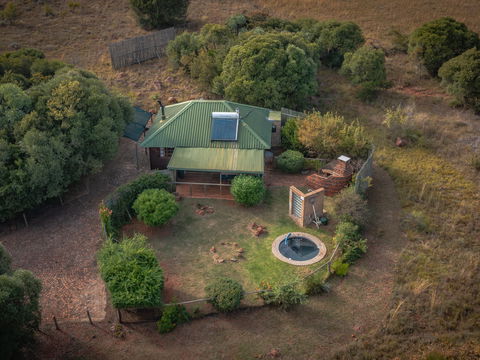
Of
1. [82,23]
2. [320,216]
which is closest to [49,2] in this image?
[82,23]

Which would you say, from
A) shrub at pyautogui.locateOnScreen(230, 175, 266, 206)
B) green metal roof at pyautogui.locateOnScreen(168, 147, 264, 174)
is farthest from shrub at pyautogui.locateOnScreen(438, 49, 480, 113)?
shrub at pyautogui.locateOnScreen(230, 175, 266, 206)

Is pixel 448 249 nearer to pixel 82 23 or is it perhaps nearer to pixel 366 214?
pixel 366 214

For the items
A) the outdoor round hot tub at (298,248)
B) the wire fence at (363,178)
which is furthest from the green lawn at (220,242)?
the wire fence at (363,178)

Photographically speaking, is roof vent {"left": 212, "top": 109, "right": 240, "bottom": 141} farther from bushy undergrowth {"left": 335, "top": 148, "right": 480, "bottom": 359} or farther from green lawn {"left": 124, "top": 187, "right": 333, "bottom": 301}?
bushy undergrowth {"left": 335, "top": 148, "right": 480, "bottom": 359}

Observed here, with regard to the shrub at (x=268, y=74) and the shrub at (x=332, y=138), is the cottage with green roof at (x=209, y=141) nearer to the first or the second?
the shrub at (x=332, y=138)

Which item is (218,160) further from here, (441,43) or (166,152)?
(441,43)

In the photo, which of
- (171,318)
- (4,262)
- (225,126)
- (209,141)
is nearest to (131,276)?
(171,318)

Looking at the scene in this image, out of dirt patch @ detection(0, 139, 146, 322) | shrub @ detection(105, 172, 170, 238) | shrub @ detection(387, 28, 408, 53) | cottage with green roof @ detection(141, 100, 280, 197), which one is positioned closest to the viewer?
dirt patch @ detection(0, 139, 146, 322)
